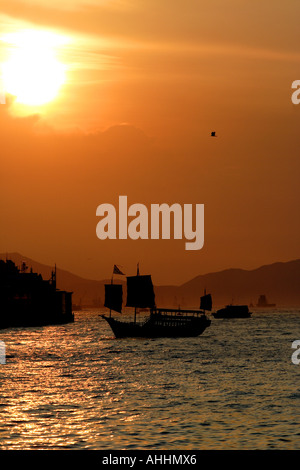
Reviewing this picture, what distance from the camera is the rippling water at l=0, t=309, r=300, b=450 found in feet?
123

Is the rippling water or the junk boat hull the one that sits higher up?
the junk boat hull

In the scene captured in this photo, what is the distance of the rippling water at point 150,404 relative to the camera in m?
37.3

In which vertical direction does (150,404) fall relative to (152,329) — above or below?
below

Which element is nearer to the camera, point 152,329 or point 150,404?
point 150,404

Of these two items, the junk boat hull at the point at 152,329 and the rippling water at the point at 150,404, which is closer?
the rippling water at the point at 150,404

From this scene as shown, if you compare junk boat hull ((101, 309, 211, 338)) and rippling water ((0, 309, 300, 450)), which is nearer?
rippling water ((0, 309, 300, 450))

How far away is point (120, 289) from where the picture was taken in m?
156

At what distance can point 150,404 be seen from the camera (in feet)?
166

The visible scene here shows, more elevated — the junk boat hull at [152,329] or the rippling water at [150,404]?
the junk boat hull at [152,329]

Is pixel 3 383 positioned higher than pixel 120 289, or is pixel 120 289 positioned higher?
pixel 120 289

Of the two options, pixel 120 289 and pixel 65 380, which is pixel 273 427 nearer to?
pixel 65 380
